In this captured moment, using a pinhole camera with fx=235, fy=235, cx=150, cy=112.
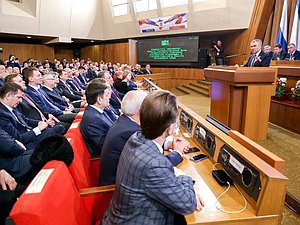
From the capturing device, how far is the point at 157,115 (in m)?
1.04

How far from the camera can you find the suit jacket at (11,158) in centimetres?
192

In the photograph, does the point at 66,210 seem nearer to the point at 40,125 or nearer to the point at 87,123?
the point at 87,123

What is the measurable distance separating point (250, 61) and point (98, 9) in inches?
425

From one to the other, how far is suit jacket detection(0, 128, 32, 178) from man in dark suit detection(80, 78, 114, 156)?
58 centimetres

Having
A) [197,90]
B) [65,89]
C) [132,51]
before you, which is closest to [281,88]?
[65,89]

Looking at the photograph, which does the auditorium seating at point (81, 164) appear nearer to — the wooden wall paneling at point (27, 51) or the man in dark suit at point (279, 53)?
the man in dark suit at point (279, 53)

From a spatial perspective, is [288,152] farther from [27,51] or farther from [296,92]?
[27,51]

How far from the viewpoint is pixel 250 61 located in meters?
3.61

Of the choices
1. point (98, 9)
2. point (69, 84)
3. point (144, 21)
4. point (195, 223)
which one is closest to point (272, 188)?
point (195, 223)

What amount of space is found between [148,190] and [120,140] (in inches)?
22.7

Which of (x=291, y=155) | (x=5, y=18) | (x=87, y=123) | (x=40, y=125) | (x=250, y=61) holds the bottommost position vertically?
(x=291, y=155)

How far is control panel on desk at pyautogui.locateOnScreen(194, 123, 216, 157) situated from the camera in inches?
61.1

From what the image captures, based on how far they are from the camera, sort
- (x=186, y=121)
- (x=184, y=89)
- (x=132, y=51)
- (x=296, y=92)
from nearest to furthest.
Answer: (x=186, y=121) → (x=296, y=92) → (x=184, y=89) → (x=132, y=51)

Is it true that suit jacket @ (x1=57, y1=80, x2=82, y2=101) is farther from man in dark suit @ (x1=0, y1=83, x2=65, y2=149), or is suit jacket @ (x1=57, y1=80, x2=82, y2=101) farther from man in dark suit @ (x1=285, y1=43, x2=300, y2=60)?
man in dark suit @ (x1=285, y1=43, x2=300, y2=60)
